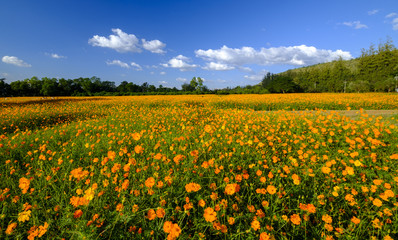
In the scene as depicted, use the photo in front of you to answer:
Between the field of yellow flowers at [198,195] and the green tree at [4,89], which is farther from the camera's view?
the green tree at [4,89]

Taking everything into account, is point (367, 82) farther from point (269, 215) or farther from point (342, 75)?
point (269, 215)

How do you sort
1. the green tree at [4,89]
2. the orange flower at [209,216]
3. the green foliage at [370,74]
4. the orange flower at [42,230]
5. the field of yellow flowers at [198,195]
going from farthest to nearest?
the green tree at [4,89], the green foliage at [370,74], the field of yellow flowers at [198,195], the orange flower at [209,216], the orange flower at [42,230]

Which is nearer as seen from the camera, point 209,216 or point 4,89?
point 209,216

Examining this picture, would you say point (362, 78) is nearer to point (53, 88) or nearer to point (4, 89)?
point (53, 88)

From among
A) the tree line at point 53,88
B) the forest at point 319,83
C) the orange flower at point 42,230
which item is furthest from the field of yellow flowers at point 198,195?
the tree line at point 53,88

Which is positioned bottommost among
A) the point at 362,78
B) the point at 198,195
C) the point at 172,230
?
the point at 198,195

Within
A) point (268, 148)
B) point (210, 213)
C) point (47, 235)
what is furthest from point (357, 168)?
point (47, 235)

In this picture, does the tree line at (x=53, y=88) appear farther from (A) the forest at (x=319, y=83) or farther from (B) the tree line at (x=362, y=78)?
(B) the tree line at (x=362, y=78)

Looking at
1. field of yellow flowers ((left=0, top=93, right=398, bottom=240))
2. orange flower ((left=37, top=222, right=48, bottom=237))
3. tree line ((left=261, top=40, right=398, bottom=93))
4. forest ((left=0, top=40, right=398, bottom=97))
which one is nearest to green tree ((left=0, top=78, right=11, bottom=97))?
forest ((left=0, top=40, right=398, bottom=97))

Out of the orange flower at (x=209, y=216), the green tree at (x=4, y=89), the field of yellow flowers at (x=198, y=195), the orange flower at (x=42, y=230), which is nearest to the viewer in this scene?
the orange flower at (x=42, y=230)

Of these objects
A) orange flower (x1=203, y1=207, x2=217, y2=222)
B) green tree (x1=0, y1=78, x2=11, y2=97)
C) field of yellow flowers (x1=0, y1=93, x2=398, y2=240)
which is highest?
green tree (x1=0, y1=78, x2=11, y2=97)

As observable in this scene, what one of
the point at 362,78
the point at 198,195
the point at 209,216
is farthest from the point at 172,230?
the point at 362,78

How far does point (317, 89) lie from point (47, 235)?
6389 centimetres

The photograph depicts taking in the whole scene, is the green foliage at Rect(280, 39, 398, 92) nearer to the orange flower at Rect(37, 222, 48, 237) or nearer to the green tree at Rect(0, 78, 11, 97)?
the orange flower at Rect(37, 222, 48, 237)
